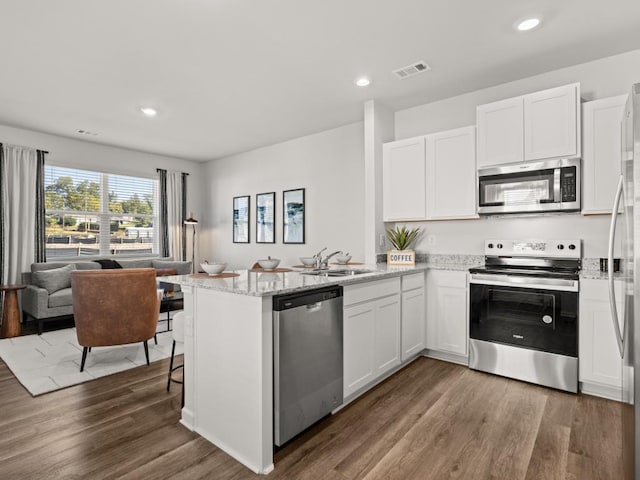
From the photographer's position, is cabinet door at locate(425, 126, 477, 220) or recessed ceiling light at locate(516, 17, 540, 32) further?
cabinet door at locate(425, 126, 477, 220)

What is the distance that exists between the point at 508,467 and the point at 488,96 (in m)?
3.28

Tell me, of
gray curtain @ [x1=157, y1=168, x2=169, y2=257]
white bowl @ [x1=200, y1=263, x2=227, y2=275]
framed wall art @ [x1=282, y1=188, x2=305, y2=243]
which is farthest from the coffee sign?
gray curtain @ [x1=157, y1=168, x2=169, y2=257]

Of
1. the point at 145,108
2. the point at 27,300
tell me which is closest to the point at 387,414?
the point at 145,108

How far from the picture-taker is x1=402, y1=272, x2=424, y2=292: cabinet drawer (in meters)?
3.12

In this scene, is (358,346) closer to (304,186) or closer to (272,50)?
(272,50)

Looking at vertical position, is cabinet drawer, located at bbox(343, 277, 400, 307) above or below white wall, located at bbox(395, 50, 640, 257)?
below

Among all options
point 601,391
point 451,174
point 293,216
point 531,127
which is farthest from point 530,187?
point 293,216

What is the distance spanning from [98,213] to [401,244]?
5088 mm

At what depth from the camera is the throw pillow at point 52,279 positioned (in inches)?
180

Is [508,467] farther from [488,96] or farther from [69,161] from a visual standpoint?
[69,161]

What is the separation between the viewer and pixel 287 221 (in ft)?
18.6

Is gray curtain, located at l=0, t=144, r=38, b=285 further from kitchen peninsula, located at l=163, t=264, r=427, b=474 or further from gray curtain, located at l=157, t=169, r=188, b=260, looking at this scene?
kitchen peninsula, located at l=163, t=264, r=427, b=474

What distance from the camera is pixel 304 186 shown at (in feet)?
17.7

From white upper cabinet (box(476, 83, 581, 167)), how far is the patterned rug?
372 centimetres
